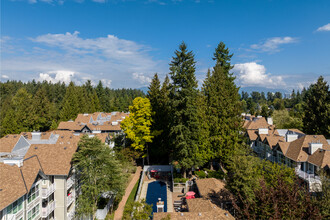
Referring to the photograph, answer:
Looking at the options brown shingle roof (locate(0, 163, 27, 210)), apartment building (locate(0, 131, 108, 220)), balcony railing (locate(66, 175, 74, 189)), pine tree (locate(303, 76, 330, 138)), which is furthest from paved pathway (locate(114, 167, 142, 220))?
pine tree (locate(303, 76, 330, 138))

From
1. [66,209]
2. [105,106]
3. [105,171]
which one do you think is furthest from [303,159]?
[105,106]

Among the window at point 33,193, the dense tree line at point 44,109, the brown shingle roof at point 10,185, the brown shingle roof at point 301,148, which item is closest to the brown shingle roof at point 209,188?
the brown shingle roof at point 301,148

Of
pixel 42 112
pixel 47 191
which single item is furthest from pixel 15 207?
pixel 42 112

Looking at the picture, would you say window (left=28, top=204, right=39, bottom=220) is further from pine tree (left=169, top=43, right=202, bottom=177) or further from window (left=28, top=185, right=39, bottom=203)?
pine tree (left=169, top=43, right=202, bottom=177)

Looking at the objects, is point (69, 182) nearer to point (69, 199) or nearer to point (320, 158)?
point (69, 199)

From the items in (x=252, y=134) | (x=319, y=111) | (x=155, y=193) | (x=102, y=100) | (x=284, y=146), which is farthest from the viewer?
(x=102, y=100)

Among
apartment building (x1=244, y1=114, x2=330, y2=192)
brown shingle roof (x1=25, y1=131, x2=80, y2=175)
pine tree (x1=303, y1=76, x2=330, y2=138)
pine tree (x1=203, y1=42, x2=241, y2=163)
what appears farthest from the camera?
pine tree (x1=303, y1=76, x2=330, y2=138)

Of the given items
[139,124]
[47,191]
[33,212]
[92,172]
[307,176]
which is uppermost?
[139,124]
